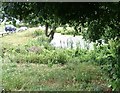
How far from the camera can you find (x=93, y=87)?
2.47 meters

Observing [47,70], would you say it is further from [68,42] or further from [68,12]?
[68,12]

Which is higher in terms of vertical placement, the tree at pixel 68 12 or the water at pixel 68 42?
the tree at pixel 68 12

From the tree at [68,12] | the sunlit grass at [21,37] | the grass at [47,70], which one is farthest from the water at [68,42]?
the tree at [68,12]

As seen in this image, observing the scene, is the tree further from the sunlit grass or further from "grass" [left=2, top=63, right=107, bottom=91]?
the sunlit grass

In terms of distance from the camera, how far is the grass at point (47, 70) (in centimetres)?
253

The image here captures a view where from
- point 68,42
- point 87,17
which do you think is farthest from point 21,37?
point 87,17

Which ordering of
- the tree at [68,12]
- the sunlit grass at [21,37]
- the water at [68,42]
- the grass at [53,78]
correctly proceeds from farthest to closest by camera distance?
1. the water at [68,42]
2. the sunlit grass at [21,37]
3. the grass at [53,78]
4. the tree at [68,12]

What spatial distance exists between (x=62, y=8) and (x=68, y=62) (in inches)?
71.5

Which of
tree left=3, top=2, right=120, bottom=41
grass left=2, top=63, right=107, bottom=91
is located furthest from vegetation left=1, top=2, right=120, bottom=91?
grass left=2, top=63, right=107, bottom=91

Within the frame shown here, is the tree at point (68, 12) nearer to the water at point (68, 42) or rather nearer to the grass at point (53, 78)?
the grass at point (53, 78)

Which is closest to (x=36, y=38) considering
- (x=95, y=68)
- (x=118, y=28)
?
(x=95, y=68)

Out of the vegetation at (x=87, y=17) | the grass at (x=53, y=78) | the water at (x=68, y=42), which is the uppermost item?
the vegetation at (x=87, y=17)

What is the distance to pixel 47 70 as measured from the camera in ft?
10.1

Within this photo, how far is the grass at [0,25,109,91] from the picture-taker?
253 centimetres
